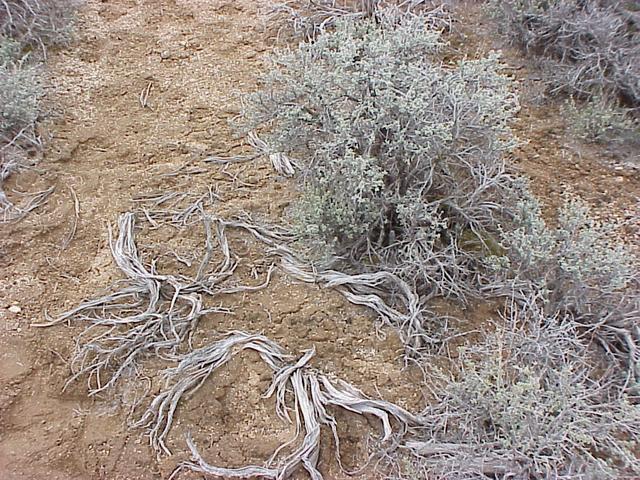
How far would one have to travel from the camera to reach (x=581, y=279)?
233 cm

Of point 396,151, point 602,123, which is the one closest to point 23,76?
point 396,151

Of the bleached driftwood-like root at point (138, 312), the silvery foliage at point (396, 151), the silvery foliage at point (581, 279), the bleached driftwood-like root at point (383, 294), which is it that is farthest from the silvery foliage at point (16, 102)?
the silvery foliage at point (581, 279)

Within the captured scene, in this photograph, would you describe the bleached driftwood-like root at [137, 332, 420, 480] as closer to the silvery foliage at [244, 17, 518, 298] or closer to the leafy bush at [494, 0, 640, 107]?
the silvery foliage at [244, 17, 518, 298]

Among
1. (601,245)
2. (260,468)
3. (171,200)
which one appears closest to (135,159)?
(171,200)

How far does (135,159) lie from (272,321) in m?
1.21

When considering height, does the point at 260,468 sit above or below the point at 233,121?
below

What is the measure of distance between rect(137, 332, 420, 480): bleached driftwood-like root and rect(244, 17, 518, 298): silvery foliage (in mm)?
519

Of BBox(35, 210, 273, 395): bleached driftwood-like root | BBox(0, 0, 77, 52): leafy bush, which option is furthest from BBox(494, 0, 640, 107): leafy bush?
BBox(0, 0, 77, 52): leafy bush

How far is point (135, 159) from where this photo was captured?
10.2 ft

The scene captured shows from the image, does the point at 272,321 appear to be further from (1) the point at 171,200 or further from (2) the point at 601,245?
(2) the point at 601,245

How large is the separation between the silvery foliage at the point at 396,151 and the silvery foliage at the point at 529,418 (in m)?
0.41

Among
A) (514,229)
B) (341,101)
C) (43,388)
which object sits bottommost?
(43,388)

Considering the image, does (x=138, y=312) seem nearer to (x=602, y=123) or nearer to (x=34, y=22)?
(x=34, y=22)

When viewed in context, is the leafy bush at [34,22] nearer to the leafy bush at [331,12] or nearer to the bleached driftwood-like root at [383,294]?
the leafy bush at [331,12]
